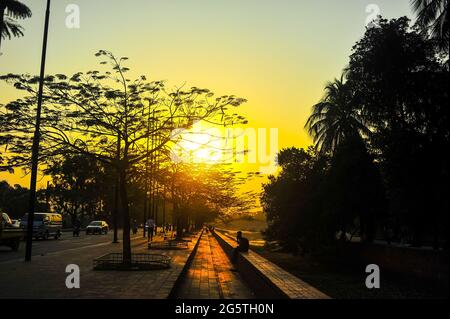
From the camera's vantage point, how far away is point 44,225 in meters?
38.8

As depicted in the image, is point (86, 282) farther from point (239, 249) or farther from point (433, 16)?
point (433, 16)

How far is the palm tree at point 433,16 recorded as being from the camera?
14.3 metres

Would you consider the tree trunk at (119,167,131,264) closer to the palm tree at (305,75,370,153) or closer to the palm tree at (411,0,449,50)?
the palm tree at (411,0,449,50)

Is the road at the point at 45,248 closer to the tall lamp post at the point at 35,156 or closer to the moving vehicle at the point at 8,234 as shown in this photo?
the moving vehicle at the point at 8,234

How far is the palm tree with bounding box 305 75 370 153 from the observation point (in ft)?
106

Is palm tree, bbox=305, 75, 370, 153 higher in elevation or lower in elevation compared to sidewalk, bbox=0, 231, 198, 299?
higher

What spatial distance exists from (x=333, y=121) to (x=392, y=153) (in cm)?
2228

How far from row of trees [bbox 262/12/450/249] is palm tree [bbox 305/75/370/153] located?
24.5ft

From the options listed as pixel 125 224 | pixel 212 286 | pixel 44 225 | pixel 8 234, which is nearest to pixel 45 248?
pixel 8 234

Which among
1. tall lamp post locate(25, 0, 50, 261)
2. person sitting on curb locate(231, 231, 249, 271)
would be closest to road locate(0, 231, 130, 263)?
tall lamp post locate(25, 0, 50, 261)

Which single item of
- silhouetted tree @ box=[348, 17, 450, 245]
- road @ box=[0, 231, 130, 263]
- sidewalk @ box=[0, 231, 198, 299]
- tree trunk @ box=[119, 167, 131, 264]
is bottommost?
road @ box=[0, 231, 130, 263]

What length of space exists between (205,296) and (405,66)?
8.90 metres

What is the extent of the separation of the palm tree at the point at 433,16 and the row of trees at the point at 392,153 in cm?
8

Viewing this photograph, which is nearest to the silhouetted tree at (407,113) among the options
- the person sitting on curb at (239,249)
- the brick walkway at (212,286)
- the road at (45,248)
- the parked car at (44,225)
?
the brick walkway at (212,286)
